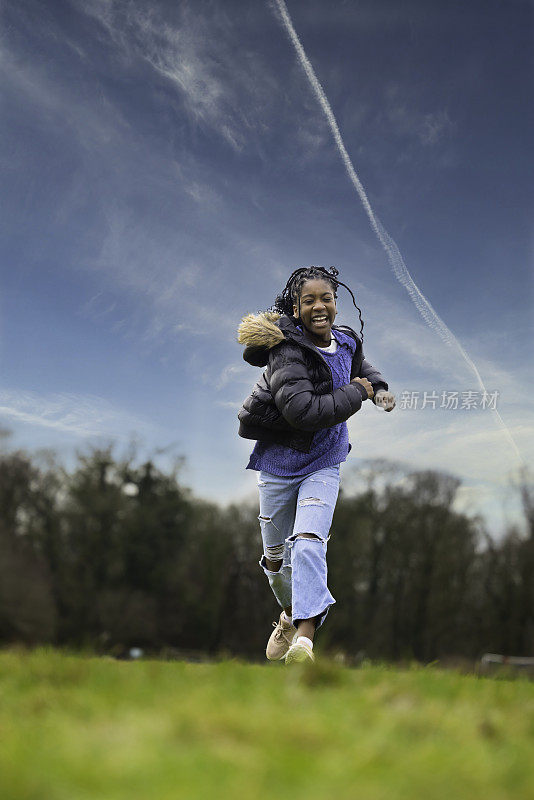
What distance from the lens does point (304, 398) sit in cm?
479

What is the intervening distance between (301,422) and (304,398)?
0.18m

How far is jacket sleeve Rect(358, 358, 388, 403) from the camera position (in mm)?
5717

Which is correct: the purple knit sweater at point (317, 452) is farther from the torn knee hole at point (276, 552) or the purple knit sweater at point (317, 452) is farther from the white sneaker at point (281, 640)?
the white sneaker at point (281, 640)

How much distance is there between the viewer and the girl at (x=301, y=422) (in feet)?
15.7

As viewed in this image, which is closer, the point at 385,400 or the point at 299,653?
the point at 299,653

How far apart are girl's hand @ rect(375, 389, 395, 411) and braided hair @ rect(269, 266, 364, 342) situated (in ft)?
2.54

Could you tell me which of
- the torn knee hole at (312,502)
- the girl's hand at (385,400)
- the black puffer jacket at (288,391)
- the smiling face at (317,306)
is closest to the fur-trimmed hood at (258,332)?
the black puffer jacket at (288,391)

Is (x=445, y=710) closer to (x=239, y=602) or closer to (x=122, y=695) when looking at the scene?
(x=122, y=695)

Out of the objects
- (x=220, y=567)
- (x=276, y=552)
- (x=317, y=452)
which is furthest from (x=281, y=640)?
(x=220, y=567)

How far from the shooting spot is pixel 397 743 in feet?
5.57

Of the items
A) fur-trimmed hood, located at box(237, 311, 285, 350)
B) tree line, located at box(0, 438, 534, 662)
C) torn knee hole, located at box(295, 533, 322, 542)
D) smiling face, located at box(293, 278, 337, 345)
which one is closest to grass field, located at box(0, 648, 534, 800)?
torn knee hole, located at box(295, 533, 322, 542)

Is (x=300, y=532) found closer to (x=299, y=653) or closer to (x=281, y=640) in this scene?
(x=299, y=653)

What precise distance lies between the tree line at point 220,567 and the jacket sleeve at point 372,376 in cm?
2165

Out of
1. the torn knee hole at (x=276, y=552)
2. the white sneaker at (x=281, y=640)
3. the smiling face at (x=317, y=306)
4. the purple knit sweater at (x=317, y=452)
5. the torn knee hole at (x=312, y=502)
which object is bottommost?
the white sneaker at (x=281, y=640)
